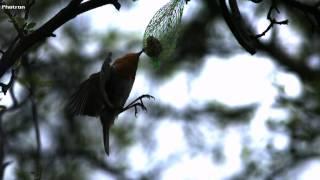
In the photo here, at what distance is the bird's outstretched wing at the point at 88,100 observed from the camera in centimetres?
286

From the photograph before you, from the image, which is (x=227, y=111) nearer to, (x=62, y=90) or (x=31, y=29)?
(x=62, y=90)

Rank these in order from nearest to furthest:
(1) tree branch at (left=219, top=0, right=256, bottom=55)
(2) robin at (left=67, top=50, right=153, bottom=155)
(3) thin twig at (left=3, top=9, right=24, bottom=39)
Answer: (3) thin twig at (left=3, top=9, right=24, bottom=39)
(1) tree branch at (left=219, top=0, right=256, bottom=55)
(2) robin at (left=67, top=50, right=153, bottom=155)

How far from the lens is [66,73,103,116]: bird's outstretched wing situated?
9.38 ft

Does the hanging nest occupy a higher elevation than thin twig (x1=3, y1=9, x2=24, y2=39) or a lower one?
lower

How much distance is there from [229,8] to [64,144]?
4869 millimetres

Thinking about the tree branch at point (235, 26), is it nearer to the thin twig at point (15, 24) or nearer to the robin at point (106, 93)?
the robin at point (106, 93)

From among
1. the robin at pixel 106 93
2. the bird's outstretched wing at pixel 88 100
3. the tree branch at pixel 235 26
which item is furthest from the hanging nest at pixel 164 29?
the bird's outstretched wing at pixel 88 100

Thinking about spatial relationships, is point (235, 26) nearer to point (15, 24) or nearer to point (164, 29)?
point (164, 29)

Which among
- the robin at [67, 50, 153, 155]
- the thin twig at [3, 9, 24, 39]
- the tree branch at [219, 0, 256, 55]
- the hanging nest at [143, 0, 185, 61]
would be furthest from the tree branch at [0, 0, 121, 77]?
the robin at [67, 50, 153, 155]

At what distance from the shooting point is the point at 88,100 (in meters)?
2.87

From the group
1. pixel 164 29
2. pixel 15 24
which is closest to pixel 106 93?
pixel 164 29

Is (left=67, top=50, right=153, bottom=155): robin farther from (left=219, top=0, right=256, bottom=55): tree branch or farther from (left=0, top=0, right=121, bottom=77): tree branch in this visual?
(left=0, top=0, right=121, bottom=77): tree branch

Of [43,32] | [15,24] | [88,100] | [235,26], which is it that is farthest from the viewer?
[88,100]

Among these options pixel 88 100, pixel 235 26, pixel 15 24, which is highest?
pixel 15 24
